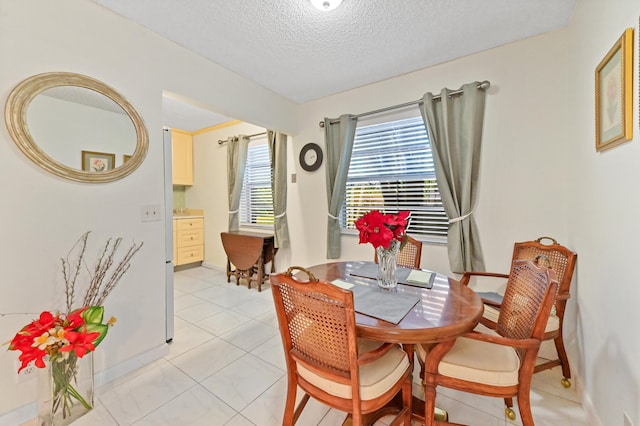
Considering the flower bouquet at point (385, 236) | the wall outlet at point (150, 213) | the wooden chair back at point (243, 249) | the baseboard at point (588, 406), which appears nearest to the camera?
the baseboard at point (588, 406)

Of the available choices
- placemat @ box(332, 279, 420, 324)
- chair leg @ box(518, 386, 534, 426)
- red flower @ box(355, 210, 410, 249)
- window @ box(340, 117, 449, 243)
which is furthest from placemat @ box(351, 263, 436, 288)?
window @ box(340, 117, 449, 243)

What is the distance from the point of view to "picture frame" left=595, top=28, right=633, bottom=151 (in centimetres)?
108

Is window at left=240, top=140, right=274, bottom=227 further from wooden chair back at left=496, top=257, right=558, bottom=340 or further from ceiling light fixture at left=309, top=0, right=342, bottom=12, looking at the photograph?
wooden chair back at left=496, top=257, right=558, bottom=340

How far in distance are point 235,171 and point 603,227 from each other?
3983mm

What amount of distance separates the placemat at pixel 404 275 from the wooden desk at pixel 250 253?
1847 mm

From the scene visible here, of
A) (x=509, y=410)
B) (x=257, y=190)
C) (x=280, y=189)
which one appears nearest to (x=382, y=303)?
(x=509, y=410)

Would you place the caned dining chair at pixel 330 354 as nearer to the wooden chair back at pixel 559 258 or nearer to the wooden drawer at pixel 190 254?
the wooden chair back at pixel 559 258

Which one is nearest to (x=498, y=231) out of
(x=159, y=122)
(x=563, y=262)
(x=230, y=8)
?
(x=563, y=262)

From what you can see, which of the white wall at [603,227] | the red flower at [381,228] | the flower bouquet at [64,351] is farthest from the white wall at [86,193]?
the white wall at [603,227]

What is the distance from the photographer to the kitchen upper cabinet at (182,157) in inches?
177

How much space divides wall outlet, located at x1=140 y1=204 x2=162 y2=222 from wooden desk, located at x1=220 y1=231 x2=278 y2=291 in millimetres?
1528

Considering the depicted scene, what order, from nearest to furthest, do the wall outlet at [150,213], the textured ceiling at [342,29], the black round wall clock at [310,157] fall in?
the textured ceiling at [342,29] < the wall outlet at [150,213] < the black round wall clock at [310,157]

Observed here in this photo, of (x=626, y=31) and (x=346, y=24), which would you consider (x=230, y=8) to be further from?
(x=626, y=31)

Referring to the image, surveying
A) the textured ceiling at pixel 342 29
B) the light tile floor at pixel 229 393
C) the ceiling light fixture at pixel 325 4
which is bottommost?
the light tile floor at pixel 229 393
